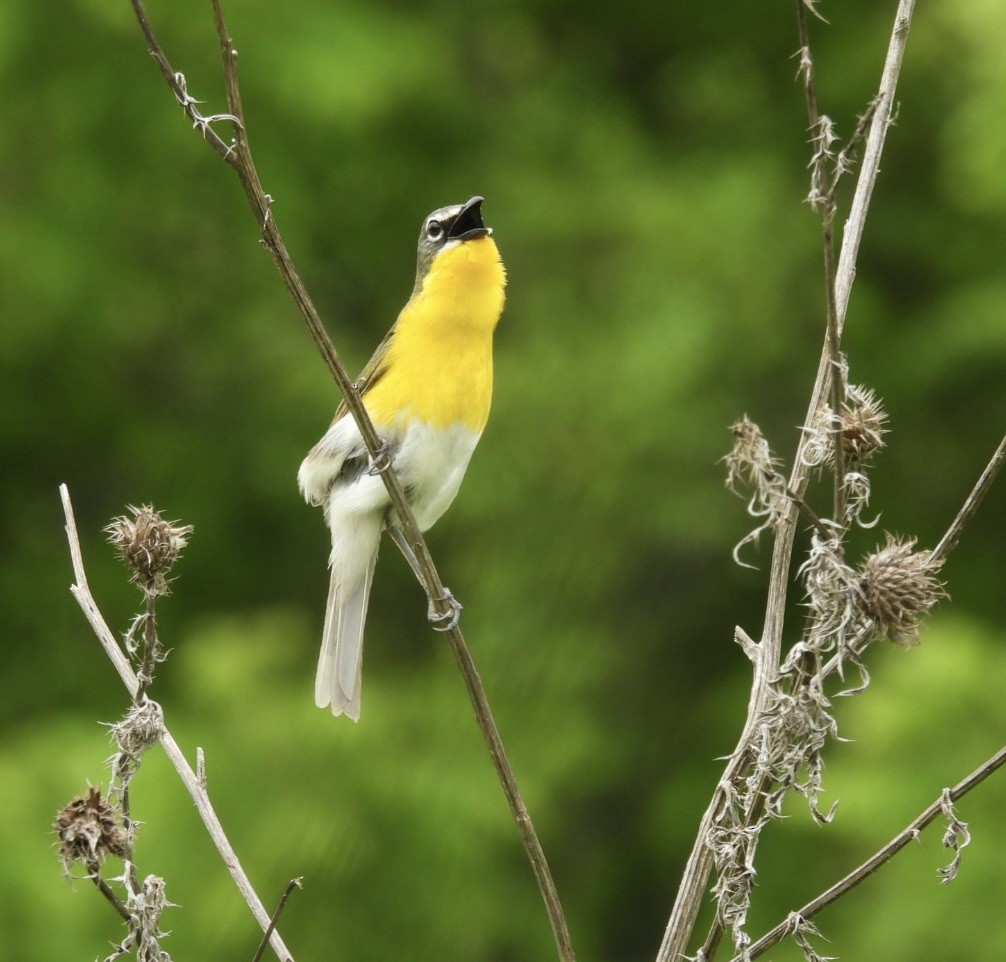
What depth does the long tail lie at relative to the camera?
291 cm

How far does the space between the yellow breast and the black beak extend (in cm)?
2

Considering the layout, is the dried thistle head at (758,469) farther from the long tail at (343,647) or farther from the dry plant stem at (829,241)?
the long tail at (343,647)

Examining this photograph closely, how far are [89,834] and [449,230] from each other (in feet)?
6.14

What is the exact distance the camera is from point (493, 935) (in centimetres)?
546

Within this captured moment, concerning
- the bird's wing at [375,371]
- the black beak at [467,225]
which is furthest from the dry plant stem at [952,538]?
the bird's wing at [375,371]

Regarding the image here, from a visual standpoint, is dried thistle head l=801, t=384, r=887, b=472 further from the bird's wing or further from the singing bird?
the bird's wing

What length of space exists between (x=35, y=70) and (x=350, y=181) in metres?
1.46

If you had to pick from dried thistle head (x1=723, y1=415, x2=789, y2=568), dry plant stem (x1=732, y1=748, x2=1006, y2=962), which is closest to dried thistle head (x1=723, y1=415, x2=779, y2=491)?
dried thistle head (x1=723, y1=415, x2=789, y2=568)

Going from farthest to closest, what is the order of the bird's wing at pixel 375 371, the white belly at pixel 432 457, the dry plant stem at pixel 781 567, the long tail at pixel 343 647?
the bird's wing at pixel 375 371, the white belly at pixel 432 457, the long tail at pixel 343 647, the dry plant stem at pixel 781 567

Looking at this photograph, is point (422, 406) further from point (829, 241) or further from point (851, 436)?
point (829, 241)

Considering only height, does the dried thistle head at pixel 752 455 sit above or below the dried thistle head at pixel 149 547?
below

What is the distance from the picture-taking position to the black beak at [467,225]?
2990 mm

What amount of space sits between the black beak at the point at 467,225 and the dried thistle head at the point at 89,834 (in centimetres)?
174

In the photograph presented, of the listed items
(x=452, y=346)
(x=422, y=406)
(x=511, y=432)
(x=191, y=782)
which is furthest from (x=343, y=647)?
(x=511, y=432)
